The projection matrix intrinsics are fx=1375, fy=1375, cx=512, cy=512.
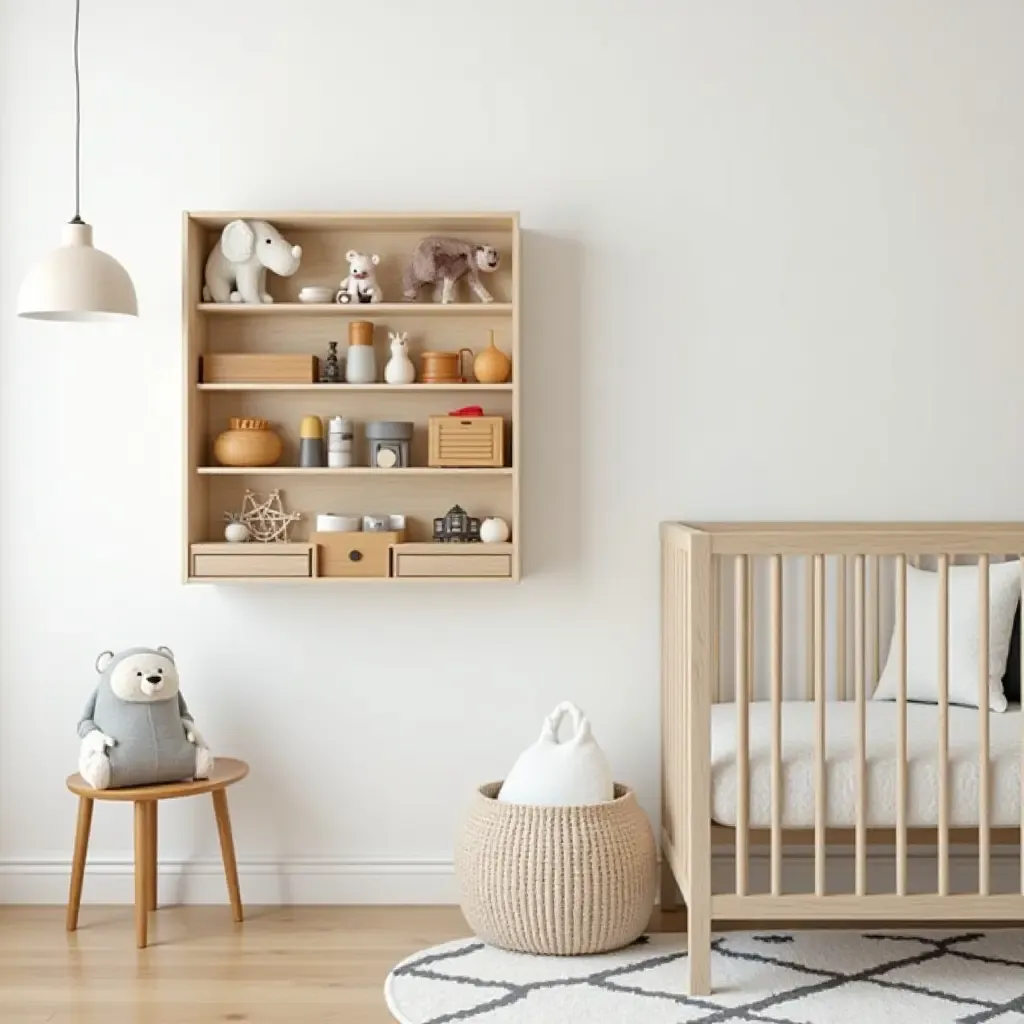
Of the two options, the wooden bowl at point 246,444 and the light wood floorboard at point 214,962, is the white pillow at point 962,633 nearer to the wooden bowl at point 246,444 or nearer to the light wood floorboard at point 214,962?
the light wood floorboard at point 214,962

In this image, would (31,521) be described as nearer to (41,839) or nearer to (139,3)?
(41,839)

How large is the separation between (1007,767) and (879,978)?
1.60 feet

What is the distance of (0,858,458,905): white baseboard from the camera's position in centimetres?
330

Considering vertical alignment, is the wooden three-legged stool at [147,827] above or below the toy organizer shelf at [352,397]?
below

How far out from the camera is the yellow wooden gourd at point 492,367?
3186mm

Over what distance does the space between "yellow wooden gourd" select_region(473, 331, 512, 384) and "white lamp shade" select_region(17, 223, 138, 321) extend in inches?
31.2

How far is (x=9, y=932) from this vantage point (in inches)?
121

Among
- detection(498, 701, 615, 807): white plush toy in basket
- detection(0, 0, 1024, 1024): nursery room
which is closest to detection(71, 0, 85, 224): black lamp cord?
detection(0, 0, 1024, 1024): nursery room

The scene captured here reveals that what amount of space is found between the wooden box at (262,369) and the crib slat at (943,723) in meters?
1.48

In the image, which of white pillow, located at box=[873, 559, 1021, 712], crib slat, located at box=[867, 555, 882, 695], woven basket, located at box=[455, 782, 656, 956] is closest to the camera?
woven basket, located at box=[455, 782, 656, 956]

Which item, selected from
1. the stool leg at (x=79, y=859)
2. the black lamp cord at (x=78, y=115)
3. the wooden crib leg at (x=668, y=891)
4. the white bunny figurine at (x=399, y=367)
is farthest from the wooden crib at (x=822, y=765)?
the black lamp cord at (x=78, y=115)

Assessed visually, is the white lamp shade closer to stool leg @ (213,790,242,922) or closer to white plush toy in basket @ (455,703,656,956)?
stool leg @ (213,790,242,922)

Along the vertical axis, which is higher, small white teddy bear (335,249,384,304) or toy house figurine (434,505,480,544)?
small white teddy bear (335,249,384,304)

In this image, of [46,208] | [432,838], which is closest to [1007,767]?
[432,838]
